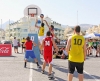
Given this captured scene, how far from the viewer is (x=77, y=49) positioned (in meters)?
6.38

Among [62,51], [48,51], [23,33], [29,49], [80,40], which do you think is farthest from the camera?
[23,33]

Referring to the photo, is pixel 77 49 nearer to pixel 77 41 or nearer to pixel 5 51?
pixel 77 41

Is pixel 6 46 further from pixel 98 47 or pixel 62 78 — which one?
pixel 62 78

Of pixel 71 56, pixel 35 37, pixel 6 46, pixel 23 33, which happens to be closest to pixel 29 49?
pixel 35 37

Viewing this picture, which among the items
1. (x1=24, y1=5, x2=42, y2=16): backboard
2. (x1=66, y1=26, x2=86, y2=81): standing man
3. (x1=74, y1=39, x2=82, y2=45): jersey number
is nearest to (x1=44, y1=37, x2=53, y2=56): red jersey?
(x1=66, y1=26, x2=86, y2=81): standing man

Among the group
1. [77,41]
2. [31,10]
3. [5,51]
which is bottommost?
[5,51]

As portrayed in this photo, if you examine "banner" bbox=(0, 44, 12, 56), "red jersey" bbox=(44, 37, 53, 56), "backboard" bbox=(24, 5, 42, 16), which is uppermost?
"backboard" bbox=(24, 5, 42, 16)

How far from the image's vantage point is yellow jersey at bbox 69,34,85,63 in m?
6.34

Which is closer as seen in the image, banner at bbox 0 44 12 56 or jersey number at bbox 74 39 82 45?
jersey number at bbox 74 39 82 45

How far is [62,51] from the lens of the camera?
52.9 feet

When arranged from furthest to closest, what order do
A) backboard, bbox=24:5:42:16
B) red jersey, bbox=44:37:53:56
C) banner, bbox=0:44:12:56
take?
banner, bbox=0:44:12:56
backboard, bbox=24:5:42:16
red jersey, bbox=44:37:53:56

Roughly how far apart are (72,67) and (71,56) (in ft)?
1.04

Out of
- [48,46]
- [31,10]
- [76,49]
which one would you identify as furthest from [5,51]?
[76,49]

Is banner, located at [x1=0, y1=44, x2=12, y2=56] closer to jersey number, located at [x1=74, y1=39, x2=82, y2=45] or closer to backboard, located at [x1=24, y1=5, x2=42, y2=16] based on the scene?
backboard, located at [x1=24, y1=5, x2=42, y2=16]
